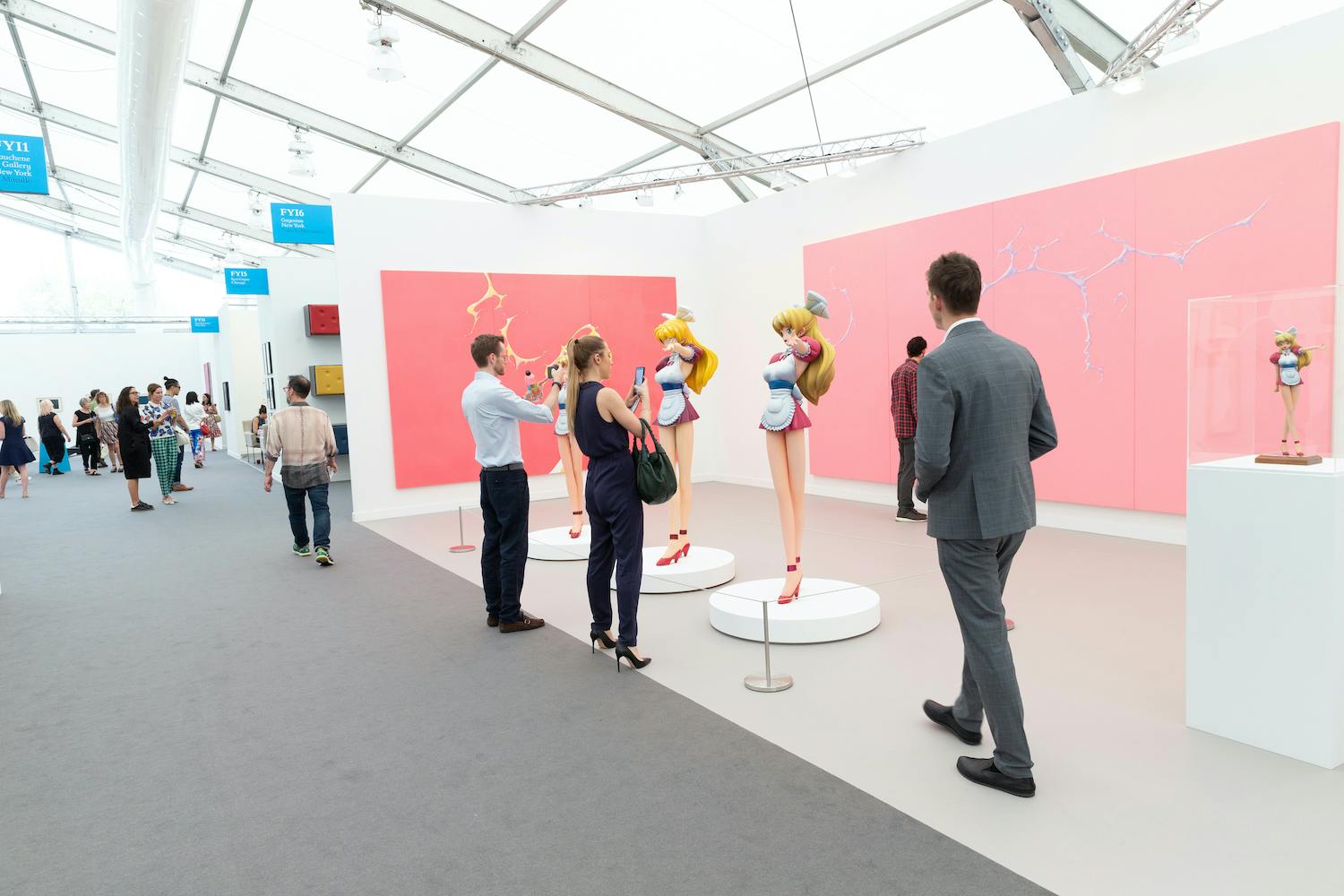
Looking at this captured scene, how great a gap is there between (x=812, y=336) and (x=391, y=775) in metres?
3.08

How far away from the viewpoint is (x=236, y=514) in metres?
9.91

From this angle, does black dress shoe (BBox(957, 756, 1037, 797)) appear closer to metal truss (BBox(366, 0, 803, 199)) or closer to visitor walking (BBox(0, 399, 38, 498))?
metal truss (BBox(366, 0, 803, 199))

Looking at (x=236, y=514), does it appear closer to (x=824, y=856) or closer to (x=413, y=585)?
(x=413, y=585)

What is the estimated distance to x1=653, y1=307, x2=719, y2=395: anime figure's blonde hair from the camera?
5.75 meters

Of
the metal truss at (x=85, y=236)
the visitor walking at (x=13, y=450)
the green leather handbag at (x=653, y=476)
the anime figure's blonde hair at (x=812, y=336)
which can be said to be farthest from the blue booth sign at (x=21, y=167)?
the metal truss at (x=85, y=236)

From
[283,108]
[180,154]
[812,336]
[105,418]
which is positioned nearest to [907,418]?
[812,336]

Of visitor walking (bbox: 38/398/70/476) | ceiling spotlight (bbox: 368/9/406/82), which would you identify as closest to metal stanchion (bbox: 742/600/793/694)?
ceiling spotlight (bbox: 368/9/406/82)

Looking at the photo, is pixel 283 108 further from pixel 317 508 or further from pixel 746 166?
pixel 317 508

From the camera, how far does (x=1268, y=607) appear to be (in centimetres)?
283

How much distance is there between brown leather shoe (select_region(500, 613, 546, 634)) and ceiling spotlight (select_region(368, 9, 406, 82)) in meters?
5.46

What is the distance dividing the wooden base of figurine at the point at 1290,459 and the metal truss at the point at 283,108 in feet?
29.6

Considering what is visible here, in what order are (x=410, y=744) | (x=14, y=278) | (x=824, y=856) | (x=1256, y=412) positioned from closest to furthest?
(x=824, y=856)
(x=1256, y=412)
(x=410, y=744)
(x=14, y=278)

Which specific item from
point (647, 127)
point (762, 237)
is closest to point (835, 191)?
point (762, 237)

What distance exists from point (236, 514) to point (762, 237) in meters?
7.01
